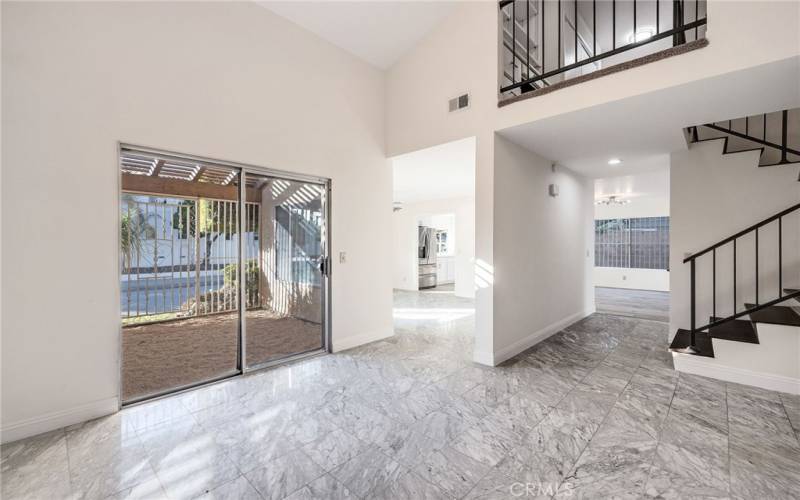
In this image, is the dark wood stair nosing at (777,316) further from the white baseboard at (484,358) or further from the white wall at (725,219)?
Result: the white baseboard at (484,358)

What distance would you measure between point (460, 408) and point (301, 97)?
3.28 metres

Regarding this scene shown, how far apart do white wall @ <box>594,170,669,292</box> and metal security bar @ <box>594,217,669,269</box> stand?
244mm

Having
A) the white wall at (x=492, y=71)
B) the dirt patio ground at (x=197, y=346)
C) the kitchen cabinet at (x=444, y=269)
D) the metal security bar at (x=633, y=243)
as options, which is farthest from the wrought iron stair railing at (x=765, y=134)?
the kitchen cabinet at (x=444, y=269)

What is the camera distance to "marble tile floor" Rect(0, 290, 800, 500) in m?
1.72

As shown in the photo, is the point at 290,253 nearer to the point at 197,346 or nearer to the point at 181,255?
the point at 197,346

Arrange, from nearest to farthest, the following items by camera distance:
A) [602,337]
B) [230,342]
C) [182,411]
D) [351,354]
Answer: [182,411] < [351,354] < [230,342] < [602,337]

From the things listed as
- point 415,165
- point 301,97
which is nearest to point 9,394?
point 301,97

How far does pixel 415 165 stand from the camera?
188 inches

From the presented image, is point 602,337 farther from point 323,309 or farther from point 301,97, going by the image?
point 301,97

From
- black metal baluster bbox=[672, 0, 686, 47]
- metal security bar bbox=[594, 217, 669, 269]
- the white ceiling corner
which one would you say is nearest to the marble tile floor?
black metal baluster bbox=[672, 0, 686, 47]

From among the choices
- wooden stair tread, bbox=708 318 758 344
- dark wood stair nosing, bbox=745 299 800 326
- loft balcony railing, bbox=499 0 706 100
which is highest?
loft balcony railing, bbox=499 0 706 100

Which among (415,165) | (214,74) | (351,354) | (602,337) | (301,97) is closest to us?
(214,74)

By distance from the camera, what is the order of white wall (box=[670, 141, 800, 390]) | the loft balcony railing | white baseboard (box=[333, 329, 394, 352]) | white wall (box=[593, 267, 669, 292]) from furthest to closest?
white wall (box=[593, 267, 669, 292])
the loft balcony railing
white baseboard (box=[333, 329, 394, 352])
white wall (box=[670, 141, 800, 390])

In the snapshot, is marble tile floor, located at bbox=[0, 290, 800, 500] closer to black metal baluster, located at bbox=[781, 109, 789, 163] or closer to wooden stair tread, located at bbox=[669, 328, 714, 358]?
wooden stair tread, located at bbox=[669, 328, 714, 358]
